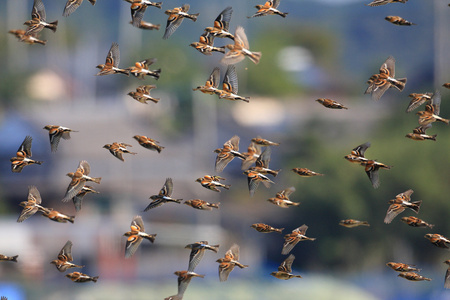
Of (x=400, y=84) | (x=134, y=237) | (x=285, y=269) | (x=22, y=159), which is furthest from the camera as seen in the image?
(x=22, y=159)

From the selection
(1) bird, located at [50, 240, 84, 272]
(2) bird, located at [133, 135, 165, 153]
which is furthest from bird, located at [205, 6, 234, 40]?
(1) bird, located at [50, 240, 84, 272]

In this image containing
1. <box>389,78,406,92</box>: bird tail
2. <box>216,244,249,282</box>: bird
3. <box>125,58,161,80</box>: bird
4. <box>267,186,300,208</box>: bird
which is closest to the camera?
<box>389,78,406,92</box>: bird tail

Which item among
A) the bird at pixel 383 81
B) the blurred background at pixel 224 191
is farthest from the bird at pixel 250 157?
the blurred background at pixel 224 191

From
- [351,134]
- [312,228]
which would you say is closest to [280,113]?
[351,134]

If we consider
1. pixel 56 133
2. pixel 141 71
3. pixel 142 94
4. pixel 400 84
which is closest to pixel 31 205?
pixel 56 133

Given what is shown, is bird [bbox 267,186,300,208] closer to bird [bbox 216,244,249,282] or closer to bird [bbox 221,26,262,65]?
bird [bbox 216,244,249,282]

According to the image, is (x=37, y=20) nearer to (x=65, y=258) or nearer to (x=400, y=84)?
(x=65, y=258)

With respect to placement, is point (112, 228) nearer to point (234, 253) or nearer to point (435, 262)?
point (435, 262)
